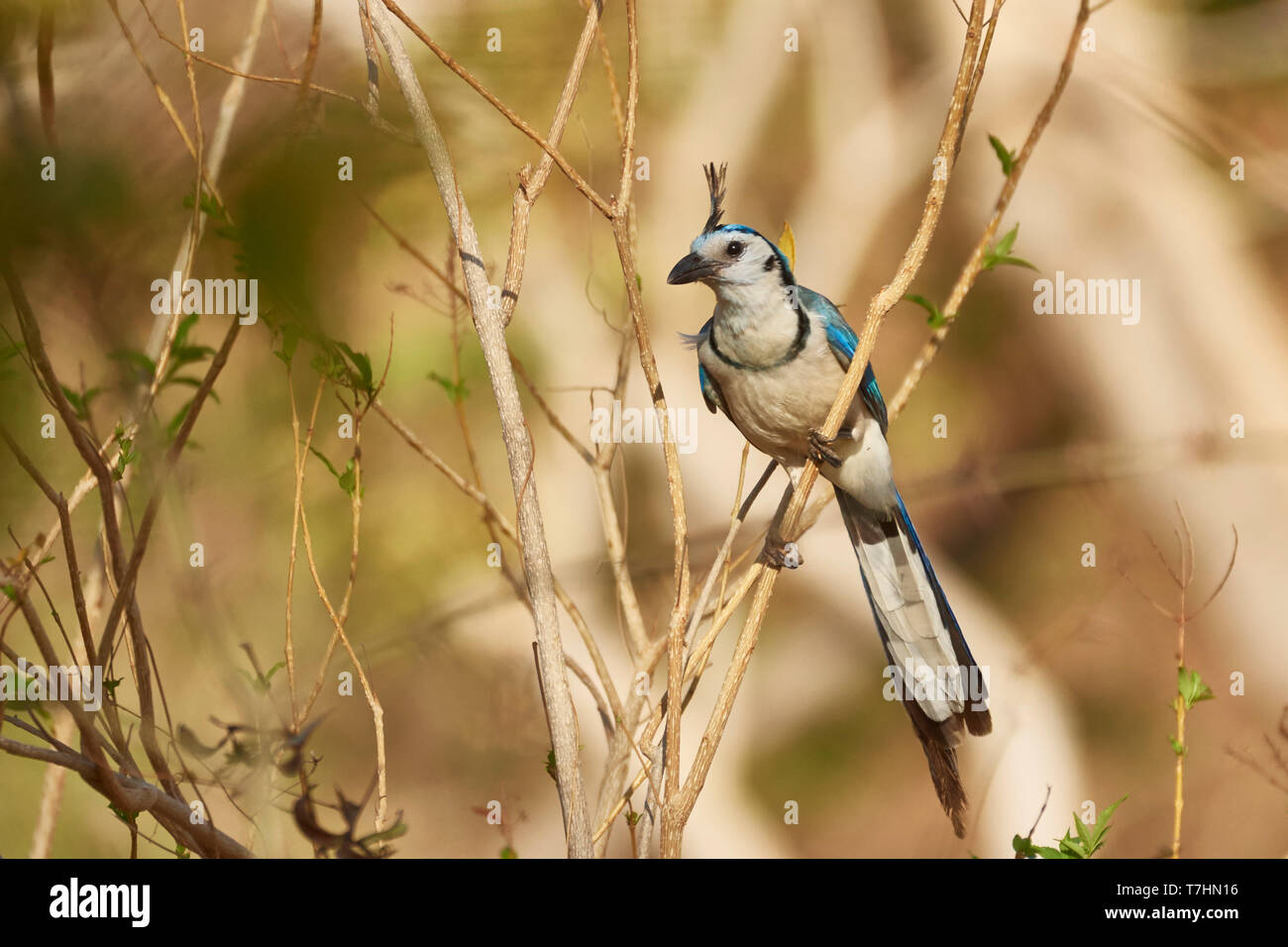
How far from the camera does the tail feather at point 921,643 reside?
4.89 feet

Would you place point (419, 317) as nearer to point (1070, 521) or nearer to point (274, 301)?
point (274, 301)

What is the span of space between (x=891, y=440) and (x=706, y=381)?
4.99ft

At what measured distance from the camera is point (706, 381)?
1.89 meters

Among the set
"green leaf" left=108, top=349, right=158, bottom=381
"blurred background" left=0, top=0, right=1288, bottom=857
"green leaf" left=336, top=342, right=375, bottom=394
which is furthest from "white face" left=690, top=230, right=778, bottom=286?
"green leaf" left=108, top=349, right=158, bottom=381

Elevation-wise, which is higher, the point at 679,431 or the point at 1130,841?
the point at 679,431

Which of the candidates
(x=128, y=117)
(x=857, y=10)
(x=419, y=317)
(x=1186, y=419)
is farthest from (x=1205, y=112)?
(x=128, y=117)

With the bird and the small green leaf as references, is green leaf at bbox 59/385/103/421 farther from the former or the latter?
the bird

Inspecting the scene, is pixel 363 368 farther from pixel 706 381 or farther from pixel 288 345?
pixel 706 381

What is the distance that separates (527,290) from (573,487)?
0.70 meters

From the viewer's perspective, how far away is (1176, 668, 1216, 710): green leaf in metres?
1.23

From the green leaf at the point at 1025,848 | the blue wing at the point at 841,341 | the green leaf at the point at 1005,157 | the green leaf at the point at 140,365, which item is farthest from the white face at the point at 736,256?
the green leaf at the point at 1025,848

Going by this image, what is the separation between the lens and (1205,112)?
3.46 meters

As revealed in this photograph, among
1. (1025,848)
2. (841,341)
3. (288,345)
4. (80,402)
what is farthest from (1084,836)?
(80,402)

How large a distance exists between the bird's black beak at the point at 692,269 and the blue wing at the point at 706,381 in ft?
0.74
